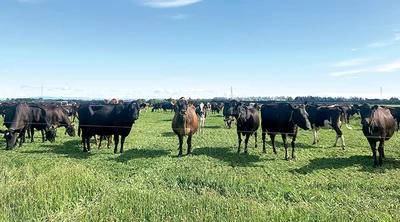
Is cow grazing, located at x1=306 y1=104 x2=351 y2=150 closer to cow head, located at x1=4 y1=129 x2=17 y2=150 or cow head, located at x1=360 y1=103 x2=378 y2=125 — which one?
cow head, located at x1=360 y1=103 x2=378 y2=125

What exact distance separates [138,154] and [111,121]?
7.70ft

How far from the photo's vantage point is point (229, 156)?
10.9 metres

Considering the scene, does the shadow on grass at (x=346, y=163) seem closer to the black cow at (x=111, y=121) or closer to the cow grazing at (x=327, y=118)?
the cow grazing at (x=327, y=118)

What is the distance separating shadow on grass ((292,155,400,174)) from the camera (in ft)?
28.6

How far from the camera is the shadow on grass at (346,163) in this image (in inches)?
343

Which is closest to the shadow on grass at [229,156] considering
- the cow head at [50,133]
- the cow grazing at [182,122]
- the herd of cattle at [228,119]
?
the herd of cattle at [228,119]

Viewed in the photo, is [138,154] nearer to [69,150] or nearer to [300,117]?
[69,150]

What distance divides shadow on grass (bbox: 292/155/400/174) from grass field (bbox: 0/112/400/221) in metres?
0.04

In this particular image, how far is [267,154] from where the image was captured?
37.0 ft

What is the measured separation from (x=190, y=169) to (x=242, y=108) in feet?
15.6

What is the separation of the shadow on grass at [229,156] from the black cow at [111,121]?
3585mm

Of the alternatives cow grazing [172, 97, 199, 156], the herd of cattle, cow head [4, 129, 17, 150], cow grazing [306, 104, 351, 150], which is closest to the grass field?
cow grazing [172, 97, 199, 156]

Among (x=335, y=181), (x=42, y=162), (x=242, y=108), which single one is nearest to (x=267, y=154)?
(x=242, y=108)

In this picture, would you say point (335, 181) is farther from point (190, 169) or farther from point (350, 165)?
point (190, 169)
